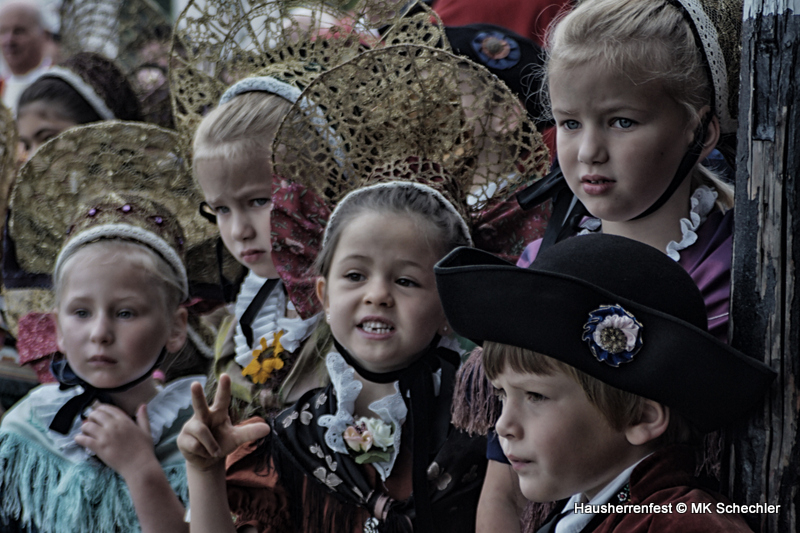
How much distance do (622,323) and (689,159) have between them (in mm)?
725

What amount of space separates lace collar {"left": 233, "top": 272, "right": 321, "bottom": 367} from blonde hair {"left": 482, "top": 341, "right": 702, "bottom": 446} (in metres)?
1.27

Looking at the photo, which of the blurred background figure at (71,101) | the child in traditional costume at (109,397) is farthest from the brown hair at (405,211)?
the blurred background figure at (71,101)

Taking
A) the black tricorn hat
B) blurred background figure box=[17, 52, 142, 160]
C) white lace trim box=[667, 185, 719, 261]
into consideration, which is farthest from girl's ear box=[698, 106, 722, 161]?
blurred background figure box=[17, 52, 142, 160]

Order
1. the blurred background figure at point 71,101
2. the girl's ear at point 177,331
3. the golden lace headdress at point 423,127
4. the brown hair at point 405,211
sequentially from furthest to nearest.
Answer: the blurred background figure at point 71,101
the girl's ear at point 177,331
the golden lace headdress at point 423,127
the brown hair at point 405,211

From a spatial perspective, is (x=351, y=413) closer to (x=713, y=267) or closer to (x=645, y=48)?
(x=713, y=267)

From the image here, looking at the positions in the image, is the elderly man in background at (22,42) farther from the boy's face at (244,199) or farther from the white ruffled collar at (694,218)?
the white ruffled collar at (694,218)

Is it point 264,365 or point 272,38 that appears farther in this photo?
point 272,38

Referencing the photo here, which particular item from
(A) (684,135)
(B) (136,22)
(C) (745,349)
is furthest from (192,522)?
(B) (136,22)

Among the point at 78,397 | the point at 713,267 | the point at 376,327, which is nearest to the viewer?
the point at 713,267

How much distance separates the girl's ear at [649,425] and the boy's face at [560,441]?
28 millimetres

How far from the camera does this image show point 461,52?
3.29 meters

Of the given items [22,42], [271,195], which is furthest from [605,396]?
[22,42]

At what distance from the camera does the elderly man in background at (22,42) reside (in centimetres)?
587

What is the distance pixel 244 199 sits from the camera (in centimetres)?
318
